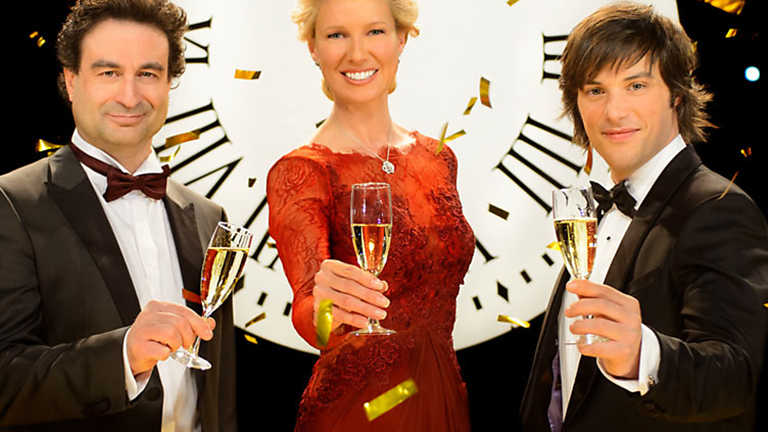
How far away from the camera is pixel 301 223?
2.38 m

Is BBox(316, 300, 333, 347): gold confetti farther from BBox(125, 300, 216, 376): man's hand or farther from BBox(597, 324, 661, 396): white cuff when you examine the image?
BBox(597, 324, 661, 396): white cuff

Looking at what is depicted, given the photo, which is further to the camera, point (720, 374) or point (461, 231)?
point (461, 231)

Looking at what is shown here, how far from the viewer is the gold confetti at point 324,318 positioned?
202cm

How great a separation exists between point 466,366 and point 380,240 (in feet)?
5.18

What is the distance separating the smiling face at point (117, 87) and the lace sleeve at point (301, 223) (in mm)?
466

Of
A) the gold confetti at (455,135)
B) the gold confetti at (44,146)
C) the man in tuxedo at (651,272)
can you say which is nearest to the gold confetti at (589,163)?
the man in tuxedo at (651,272)

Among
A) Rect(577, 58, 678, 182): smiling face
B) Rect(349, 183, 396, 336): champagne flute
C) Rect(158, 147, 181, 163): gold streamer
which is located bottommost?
Rect(349, 183, 396, 336): champagne flute

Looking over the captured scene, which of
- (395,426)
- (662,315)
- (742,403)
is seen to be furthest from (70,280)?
(742,403)

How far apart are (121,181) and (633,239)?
1.52 metres

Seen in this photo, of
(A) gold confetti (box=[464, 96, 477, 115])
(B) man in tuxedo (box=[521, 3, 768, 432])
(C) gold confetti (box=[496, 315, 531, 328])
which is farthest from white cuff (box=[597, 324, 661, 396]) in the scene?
(A) gold confetti (box=[464, 96, 477, 115])

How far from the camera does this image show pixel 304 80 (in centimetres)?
341

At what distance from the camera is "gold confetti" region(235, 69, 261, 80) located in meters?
3.41

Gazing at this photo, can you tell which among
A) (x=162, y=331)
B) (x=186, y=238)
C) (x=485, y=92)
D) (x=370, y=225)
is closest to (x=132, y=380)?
(x=162, y=331)

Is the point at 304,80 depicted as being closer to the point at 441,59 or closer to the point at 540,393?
the point at 441,59
